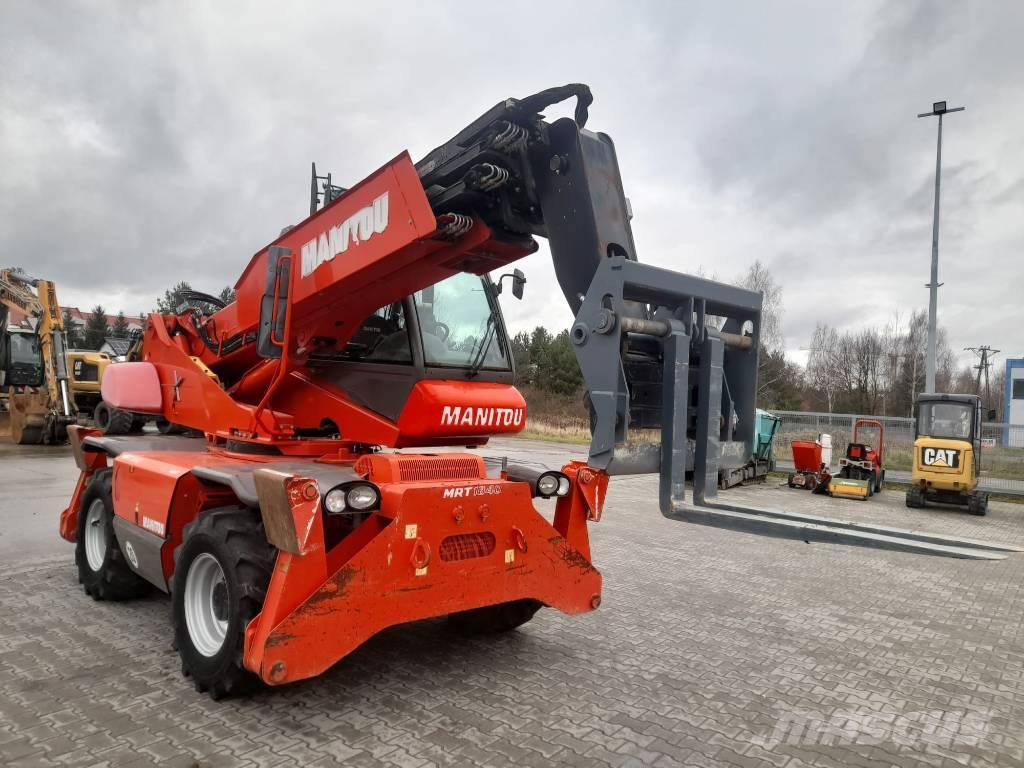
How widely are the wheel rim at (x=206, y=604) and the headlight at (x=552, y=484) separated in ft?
6.33

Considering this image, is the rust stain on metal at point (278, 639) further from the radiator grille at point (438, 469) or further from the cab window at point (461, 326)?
the cab window at point (461, 326)

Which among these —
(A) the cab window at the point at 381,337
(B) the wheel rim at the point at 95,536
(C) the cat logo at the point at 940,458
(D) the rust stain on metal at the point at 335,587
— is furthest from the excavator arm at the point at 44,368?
(C) the cat logo at the point at 940,458

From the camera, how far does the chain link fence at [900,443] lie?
1508 centimetres

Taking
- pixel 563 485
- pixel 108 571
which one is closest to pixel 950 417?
pixel 563 485

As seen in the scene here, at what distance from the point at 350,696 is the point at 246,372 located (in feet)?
9.24

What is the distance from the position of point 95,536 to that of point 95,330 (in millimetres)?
64916

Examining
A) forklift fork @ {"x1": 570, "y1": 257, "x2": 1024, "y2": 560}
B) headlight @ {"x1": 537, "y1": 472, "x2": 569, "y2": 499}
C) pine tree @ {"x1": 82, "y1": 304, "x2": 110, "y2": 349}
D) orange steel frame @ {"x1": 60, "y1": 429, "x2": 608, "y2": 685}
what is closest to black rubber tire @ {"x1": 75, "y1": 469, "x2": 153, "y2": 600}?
orange steel frame @ {"x1": 60, "y1": 429, "x2": 608, "y2": 685}

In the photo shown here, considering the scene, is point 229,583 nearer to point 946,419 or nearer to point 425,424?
point 425,424

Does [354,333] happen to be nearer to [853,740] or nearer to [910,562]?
[853,740]

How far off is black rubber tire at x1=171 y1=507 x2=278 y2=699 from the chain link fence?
1534 centimetres

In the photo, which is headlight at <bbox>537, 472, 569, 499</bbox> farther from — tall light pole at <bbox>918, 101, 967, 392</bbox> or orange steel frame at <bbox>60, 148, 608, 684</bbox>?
tall light pole at <bbox>918, 101, 967, 392</bbox>

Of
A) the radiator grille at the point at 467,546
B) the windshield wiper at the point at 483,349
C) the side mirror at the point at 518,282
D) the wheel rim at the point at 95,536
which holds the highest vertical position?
the side mirror at the point at 518,282

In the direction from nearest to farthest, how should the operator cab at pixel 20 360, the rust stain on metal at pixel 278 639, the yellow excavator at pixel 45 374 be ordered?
1. the rust stain on metal at pixel 278 639
2. the yellow excavator at pixel 45 374
3. the operator cab at pixel 20 360

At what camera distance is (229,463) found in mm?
4871
